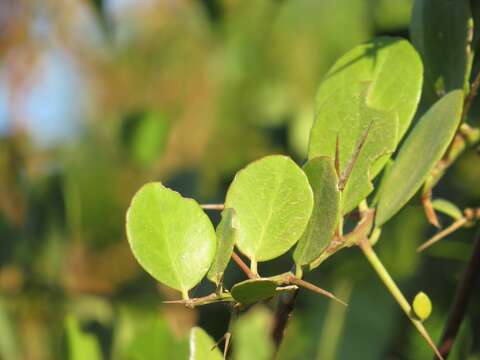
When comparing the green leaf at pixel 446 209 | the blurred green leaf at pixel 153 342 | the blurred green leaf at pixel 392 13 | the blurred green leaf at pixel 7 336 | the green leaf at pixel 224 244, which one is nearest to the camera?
the green leaf at pixel 224 244

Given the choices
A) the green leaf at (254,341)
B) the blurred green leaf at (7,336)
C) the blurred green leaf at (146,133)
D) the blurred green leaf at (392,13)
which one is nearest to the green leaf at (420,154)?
the green leaf at (254,341)

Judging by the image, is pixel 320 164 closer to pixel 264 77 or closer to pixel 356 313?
pixel 356 313

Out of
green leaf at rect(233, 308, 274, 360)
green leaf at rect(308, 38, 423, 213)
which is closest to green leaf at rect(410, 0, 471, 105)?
Answer: green leaf at rect(308, 38, 423, 213)

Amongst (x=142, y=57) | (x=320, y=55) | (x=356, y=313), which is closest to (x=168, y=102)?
(x=142, y=57)

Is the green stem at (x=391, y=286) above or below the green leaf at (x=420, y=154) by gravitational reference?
below

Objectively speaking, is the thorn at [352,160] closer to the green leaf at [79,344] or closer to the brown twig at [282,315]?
the brown twig at [282,315]

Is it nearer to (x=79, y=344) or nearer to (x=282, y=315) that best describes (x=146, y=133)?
(x=79, y=344)
